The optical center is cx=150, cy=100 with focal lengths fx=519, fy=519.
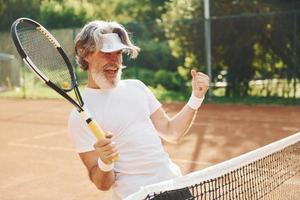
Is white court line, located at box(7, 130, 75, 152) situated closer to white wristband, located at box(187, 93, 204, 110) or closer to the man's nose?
white wristband, located at box(187, 93, 204, 110)

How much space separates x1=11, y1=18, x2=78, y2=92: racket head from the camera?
3121mm

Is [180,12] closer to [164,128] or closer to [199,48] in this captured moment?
[199,48]

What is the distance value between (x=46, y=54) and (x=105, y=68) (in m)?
0.70

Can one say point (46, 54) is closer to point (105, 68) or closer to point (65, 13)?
point (105, 68)

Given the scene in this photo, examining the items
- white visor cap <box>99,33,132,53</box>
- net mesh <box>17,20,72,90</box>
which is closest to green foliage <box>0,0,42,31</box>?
net mesh <box>17,20,72,90</box>

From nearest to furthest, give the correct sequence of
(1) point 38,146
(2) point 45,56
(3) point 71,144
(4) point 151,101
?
(4) point 151,101, (2) point 45,56, (1) point 38,146, (3) point 71,144

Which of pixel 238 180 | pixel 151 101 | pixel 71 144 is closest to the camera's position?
pixel 151 101

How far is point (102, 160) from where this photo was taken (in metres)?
2.42

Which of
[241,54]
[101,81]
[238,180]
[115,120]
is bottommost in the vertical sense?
[241,54]

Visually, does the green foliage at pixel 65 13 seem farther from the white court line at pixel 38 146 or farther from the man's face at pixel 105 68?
the man's face at pixel 105 68

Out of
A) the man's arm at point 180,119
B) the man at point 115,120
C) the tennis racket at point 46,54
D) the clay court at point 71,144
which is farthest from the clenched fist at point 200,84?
the clay court at point 71,144

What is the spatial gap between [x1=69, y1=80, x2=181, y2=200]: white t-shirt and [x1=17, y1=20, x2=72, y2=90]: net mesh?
489 mm

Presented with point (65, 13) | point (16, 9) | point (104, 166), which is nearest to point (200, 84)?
point (104, 166)

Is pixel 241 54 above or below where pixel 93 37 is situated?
below
